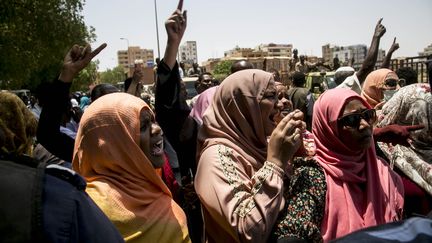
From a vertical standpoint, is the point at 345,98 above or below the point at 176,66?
below

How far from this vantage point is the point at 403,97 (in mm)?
3031

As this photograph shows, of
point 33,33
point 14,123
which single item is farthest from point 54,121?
point 33,33

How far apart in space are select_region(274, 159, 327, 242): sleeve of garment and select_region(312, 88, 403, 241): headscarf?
0.07 metres

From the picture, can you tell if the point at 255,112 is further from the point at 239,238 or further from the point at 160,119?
the point at 160,119

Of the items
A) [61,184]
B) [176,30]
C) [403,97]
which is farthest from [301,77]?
[61,184]

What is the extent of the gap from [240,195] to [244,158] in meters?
0.23

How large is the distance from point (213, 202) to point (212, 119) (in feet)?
1.61

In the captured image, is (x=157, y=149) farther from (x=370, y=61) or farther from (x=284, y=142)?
(x=370, y=61)

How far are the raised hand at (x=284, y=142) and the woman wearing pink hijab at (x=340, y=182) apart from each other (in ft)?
0.63

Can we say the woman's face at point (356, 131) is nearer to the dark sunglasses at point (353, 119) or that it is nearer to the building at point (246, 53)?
the dark sunglasses at point (353, 119)

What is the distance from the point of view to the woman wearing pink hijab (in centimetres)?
190

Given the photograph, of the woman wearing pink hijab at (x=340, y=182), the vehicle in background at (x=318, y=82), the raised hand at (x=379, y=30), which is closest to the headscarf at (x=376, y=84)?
the raised hand at (x=379, y=30)

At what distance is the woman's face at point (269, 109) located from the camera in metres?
2.12

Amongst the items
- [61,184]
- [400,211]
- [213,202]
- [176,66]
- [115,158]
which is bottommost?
[400,211]
